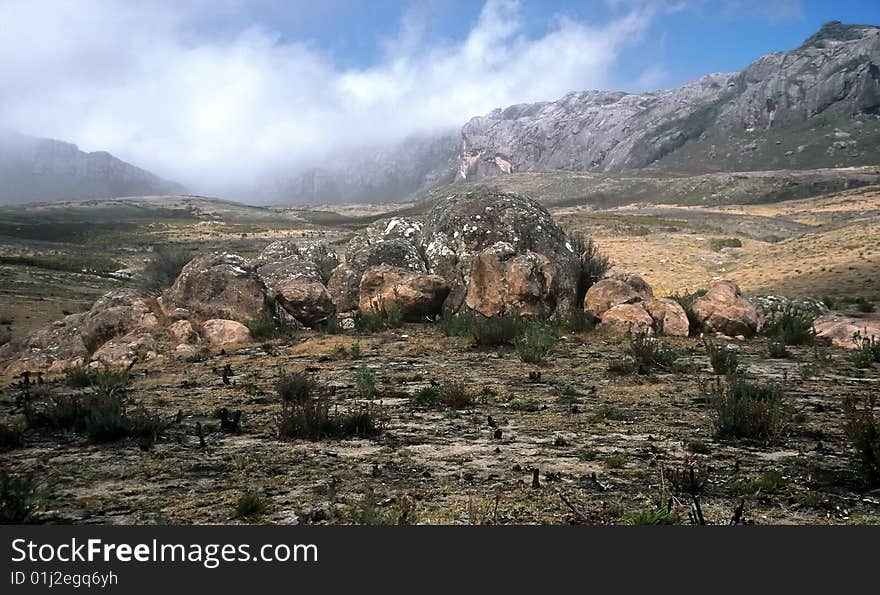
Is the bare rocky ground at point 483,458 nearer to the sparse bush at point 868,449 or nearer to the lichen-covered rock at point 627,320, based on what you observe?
the sparse bush at point 868,449

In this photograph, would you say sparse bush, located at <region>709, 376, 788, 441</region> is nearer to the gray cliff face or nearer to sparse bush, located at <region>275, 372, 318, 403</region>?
sparse bush, located at <region>275, 372, 318, 403</region>

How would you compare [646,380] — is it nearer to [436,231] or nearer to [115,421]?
[115,421]

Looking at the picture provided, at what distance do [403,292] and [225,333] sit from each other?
13.0ft

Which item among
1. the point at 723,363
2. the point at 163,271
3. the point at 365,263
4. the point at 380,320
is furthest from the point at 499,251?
the point at 163,271

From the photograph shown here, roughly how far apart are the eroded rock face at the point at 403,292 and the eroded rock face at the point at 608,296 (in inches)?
132

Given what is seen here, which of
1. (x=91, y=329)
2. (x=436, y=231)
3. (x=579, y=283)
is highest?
(x=436, y=231)

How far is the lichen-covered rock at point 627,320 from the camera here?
1152 centimetres

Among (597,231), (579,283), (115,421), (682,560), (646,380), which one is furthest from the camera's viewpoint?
(597,231)

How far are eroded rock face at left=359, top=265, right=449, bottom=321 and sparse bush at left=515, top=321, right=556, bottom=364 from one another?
333cm

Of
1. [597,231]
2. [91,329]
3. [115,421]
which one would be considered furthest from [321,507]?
[597,231]

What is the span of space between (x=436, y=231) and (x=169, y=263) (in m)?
11.6

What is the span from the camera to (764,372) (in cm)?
832

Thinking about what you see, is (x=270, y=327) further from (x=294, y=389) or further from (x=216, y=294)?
Answer: (x=294, y=389)

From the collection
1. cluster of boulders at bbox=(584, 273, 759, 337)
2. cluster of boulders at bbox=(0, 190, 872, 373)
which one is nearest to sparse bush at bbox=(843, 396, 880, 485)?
cluster of boulders at bbox=(584, 273, 759, 337)
